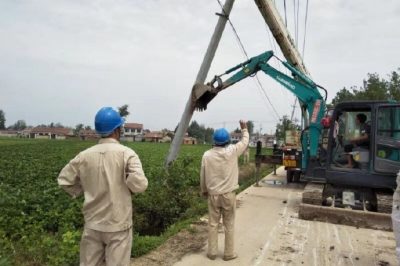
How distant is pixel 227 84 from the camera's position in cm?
1319

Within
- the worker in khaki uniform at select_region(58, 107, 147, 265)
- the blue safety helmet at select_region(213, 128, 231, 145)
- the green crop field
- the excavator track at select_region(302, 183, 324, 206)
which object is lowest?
the green crop field

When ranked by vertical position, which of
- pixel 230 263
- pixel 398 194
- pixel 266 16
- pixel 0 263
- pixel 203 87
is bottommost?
pixel 230 263

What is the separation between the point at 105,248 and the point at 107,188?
2.08ft

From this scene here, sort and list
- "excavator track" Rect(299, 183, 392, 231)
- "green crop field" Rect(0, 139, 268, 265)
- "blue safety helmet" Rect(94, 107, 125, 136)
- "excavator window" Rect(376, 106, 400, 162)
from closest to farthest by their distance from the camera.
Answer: "blue safety helmet" Rect(94, 107, 125, 136) < "green crop field" Rect(0, 139, 268, 265) < "excavator window" Rect(376, 106, 400, 162) < "excavator track" Rect(299, 183, 392, 231)

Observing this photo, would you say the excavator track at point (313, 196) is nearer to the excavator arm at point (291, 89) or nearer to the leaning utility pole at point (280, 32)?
the excavator arm at point (291, 89)

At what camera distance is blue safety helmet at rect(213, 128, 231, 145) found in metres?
6.54

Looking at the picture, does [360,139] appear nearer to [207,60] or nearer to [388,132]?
[388,132]

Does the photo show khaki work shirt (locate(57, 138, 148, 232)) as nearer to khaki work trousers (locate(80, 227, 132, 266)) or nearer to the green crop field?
khaki work trousers (locate(80, 227, 132, 266))

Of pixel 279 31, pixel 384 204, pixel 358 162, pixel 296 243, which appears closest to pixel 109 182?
pixel 296 243

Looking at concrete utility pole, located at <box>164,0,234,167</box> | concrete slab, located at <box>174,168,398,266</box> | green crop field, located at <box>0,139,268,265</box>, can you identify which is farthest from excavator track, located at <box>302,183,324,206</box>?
concrete utility pole, located at <box>164,0,234,167</box>

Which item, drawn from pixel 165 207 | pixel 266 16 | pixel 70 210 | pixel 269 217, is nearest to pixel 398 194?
pixel 269 217

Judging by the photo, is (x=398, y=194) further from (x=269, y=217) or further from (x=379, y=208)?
(x=269, y=217)

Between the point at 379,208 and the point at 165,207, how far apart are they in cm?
490

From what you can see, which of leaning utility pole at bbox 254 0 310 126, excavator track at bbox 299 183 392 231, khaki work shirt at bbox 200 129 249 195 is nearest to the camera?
khaki work shirt at bbox 200 129 249 195
